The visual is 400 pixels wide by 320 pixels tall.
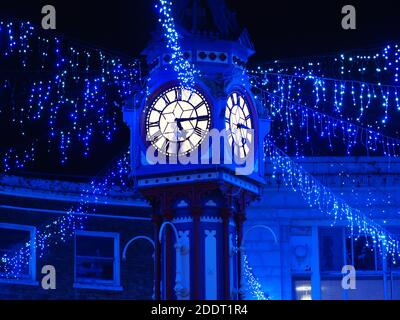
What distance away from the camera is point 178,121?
75.4 ft

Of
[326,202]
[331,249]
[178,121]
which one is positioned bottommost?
[331,249]

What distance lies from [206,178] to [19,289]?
7.59 metres

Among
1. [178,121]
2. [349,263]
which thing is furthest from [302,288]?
[178,121]

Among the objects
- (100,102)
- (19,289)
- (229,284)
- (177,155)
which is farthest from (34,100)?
(229,284)

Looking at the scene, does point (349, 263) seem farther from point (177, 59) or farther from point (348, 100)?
point (177, 59)

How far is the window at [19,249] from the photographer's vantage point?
2755cm

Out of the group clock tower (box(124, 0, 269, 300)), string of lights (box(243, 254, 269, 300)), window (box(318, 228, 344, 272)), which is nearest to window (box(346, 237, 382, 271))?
window (box(318, 228, 344, 272))

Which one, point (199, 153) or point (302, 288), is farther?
point (302, 288)

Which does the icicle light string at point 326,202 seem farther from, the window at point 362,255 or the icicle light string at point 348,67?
the icicle light string at point 348,67

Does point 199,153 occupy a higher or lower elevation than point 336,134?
lower

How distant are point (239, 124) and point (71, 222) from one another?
7191 mm

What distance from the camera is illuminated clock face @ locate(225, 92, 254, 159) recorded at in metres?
23.2
